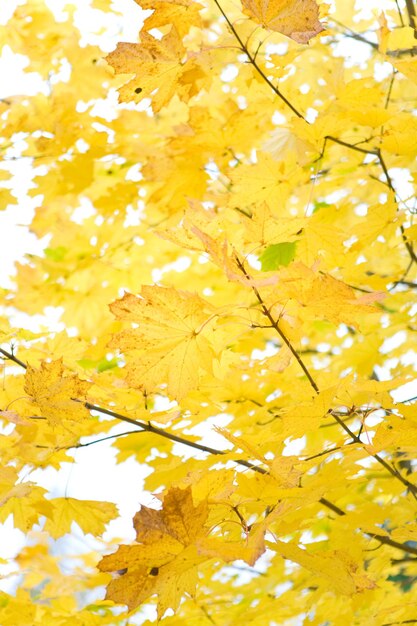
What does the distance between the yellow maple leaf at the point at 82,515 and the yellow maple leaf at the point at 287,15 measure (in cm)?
101

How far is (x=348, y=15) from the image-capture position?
2320 millimetres

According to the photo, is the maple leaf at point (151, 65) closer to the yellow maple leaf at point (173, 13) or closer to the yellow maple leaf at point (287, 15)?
the yellow maple leaf at point (173, 13)

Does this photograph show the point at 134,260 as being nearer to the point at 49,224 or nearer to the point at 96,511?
the point at 49,224

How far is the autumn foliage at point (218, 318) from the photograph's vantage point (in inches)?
39.1

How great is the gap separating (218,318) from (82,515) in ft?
2.09

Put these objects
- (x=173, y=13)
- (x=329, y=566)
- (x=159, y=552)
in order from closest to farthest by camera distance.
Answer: (x=159, y=552)
(x=329, y=566)
(x=173, y=13)

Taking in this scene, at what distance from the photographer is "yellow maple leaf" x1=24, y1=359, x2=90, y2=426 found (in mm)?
1093

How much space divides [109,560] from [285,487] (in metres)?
0.28

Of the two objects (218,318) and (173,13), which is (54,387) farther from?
(173,13)

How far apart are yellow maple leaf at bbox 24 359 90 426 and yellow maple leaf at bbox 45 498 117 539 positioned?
16.2 inches

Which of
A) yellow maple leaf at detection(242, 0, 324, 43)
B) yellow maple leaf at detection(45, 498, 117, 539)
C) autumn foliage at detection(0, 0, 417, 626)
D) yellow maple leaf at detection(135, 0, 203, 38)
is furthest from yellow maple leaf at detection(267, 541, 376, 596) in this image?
yellow maple leaf at detection(135, 0, 203, 38)

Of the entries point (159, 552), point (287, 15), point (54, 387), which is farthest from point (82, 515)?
point (287, 15)

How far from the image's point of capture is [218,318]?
44.1 inches

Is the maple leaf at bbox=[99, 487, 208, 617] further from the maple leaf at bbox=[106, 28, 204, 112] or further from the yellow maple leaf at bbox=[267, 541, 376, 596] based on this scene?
the maple leaf at bbox=[106, 28, 204, 112]
